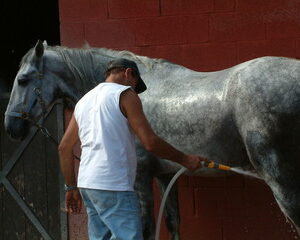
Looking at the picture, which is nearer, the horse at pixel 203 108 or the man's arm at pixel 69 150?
the man's arm at pixel 69 150

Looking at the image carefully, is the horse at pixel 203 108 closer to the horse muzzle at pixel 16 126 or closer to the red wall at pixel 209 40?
the horse muzzle at pixel 16 126

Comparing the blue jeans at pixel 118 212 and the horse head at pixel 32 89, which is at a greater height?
the horse head at pixel 32 89

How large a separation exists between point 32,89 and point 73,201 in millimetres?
1316

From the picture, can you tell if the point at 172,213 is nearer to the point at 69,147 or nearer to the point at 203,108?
the point at 203,108

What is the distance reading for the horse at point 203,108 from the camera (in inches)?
180

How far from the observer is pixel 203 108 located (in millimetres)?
4859

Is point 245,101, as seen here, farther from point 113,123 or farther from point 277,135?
point 113,123

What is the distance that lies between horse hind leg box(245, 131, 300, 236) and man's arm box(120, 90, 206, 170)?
2.64 ft

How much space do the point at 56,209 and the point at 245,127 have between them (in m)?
2.67

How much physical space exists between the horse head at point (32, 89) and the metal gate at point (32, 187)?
1.22 meters

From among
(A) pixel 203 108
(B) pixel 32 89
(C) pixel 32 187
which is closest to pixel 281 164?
(A) pixel 203 108

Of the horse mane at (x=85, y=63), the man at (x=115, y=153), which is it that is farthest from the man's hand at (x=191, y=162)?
the horse mane at (x=85, y=63)

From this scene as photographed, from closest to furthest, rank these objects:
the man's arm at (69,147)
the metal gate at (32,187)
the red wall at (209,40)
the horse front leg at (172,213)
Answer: the man's arm at (69,147) < the horse front leg at (172,213) < the red wall at (209,40) < the metal gate at (32,187)

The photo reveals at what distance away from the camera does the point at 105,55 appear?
5.43 meters
